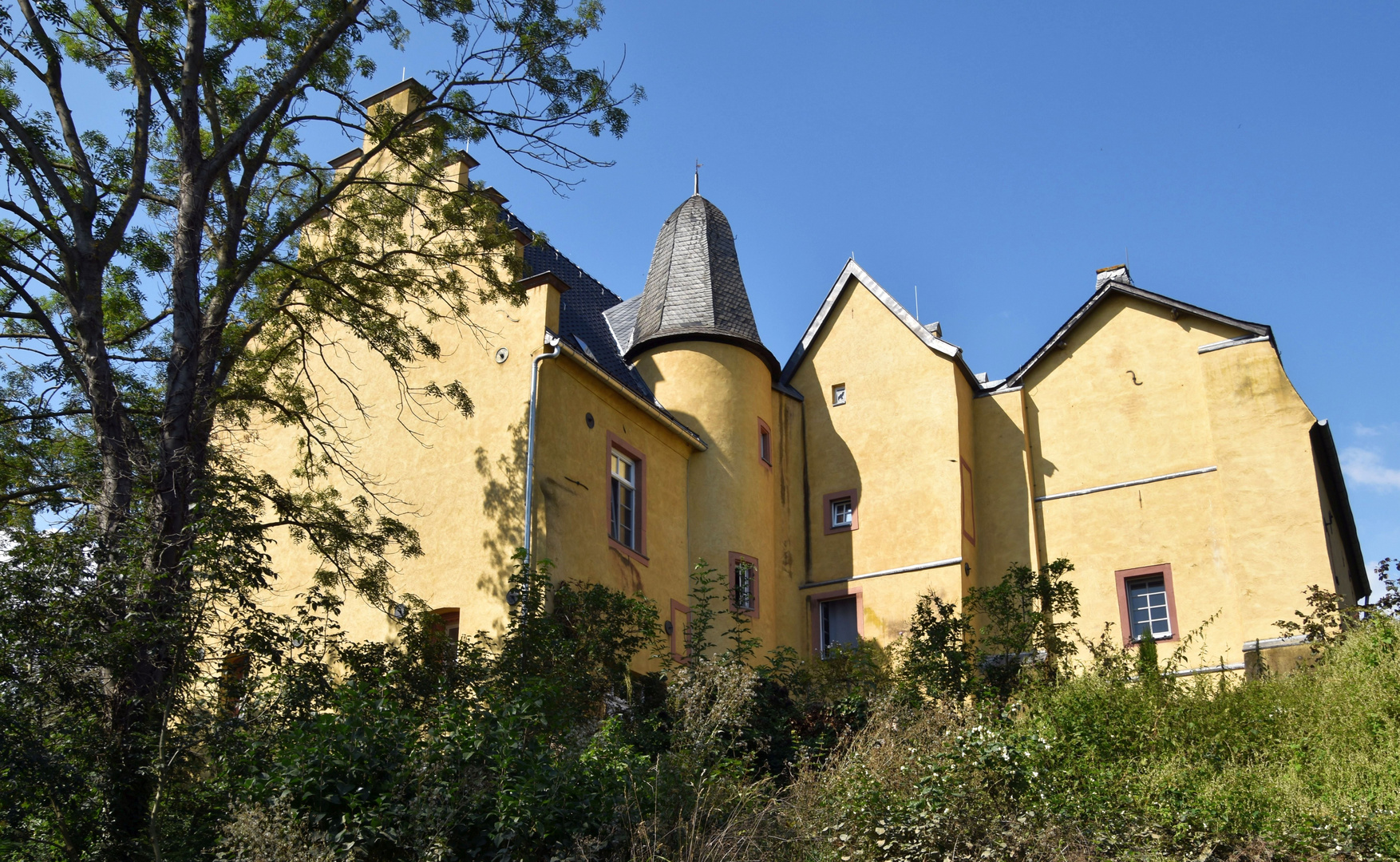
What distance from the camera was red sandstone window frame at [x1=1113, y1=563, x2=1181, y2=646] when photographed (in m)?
19.7

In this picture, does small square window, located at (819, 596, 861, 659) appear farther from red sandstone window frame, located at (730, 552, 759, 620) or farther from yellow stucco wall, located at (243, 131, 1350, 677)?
red sandstone window frame, located at (730, 552, 759, 620)

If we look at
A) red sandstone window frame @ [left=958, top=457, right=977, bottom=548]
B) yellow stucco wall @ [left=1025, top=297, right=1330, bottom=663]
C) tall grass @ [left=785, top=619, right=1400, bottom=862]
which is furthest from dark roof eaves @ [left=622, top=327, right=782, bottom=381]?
tall grass @ [left=785, top=619, right=1400, bottom=862]

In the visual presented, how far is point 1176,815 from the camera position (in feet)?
33.3

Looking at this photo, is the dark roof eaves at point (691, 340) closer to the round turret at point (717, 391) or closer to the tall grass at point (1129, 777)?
the round turret at point (717, 391)

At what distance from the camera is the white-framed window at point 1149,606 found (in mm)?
19953

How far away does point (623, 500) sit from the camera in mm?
18844

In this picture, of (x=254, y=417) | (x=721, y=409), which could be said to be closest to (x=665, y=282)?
(x=721, y=409)

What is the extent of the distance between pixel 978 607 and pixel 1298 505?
5.29 metres

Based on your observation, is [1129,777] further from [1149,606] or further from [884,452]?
[884,452]

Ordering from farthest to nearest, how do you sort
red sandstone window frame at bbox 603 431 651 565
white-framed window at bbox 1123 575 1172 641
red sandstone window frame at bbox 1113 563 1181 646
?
white-framed window at bbox 1123 575 1172 641 → red sandstone window frame at bbox 1113 563 1181 646 → red sandstone window frame at bbox 603 431 651 565

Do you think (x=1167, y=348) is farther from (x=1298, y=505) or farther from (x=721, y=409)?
(x=721, y=409)

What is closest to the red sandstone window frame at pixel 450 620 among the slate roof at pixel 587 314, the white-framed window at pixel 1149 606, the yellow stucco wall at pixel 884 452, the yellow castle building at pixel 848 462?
the yellow castle building at pixel 848 462

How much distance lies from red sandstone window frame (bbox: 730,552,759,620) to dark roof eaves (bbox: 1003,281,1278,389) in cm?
622

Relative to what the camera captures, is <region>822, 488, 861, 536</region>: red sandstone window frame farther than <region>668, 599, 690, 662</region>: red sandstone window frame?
Yes
